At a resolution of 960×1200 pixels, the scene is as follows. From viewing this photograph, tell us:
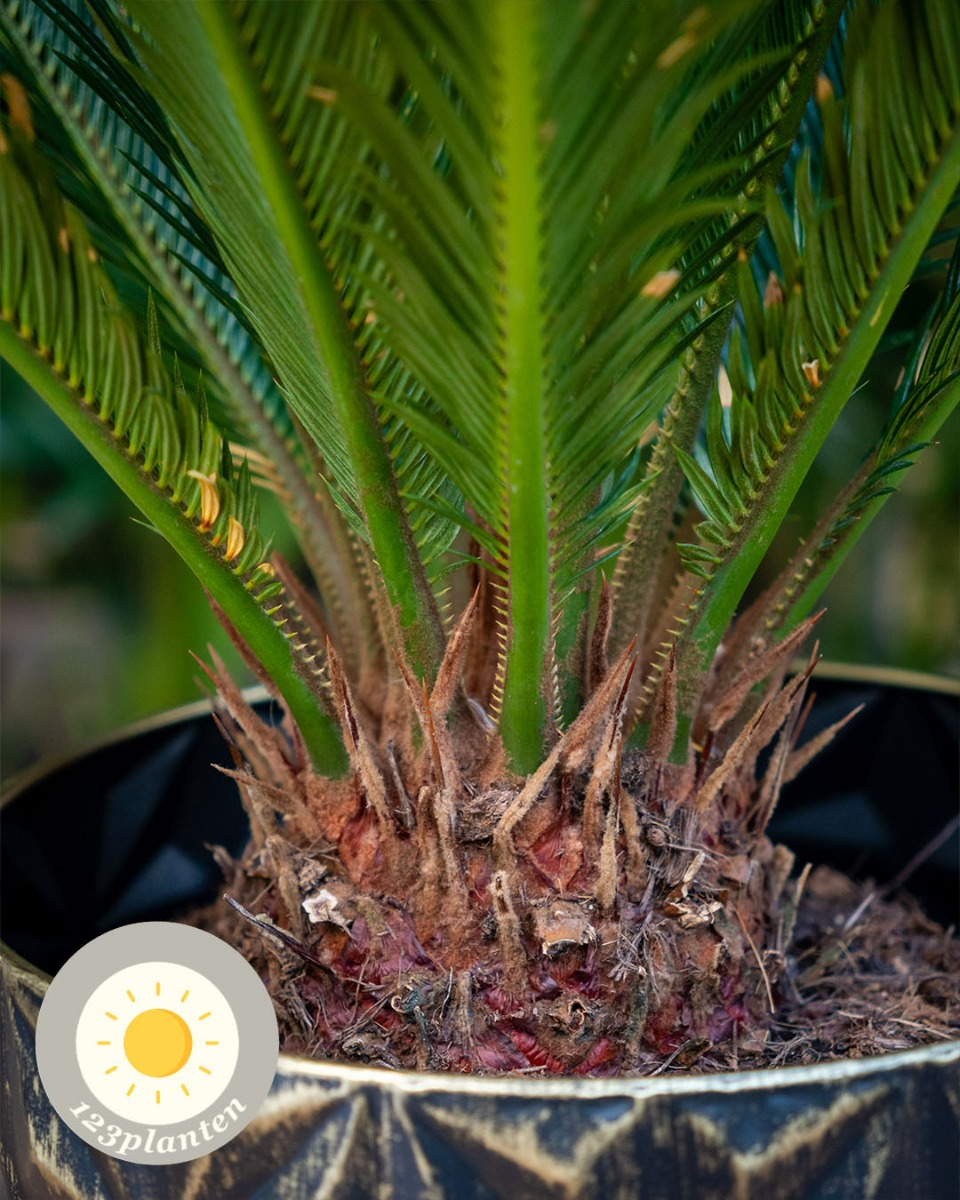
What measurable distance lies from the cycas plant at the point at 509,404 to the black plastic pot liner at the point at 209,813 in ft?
0.70

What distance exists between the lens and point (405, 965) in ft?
2.14

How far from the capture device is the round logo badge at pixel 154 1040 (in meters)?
0.55

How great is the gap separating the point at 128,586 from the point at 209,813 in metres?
0.83

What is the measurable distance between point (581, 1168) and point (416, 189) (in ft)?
1.38

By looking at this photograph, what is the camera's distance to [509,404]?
0.53 m

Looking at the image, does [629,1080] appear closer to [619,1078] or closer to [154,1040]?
[619,1078]

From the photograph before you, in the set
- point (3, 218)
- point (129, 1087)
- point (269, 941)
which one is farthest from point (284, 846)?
point (3, 218)

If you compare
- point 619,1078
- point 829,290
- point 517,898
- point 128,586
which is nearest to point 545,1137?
point 619,1078

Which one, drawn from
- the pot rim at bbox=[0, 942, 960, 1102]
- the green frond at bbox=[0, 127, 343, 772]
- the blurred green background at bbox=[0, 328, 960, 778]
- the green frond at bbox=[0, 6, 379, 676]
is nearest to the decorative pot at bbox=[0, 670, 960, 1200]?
the pot rim at bbox=[0, 942, 960, 1102]

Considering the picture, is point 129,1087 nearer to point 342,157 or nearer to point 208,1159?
point 208,1159

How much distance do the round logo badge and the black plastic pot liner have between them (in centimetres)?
33

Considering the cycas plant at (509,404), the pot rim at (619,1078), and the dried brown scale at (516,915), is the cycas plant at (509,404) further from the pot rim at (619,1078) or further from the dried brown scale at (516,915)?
the pot rim at (619,1078)

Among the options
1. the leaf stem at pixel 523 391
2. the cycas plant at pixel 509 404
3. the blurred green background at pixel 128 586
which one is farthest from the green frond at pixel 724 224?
the blurred green background at pixel 128 586

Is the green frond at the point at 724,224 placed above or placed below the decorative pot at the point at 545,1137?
above
